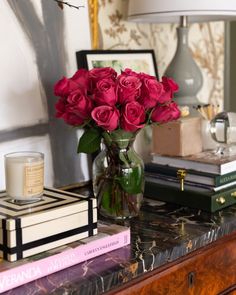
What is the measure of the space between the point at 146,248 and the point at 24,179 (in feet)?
0.89

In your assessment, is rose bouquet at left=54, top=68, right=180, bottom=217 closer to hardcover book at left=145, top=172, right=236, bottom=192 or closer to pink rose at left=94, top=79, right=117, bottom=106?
pink rose at left=94, top=79, right=117, bottom=106

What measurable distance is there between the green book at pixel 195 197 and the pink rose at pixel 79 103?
33 cm

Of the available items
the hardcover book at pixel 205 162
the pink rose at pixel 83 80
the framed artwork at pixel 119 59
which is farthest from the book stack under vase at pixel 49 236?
the framed artwork at pixel 119 59

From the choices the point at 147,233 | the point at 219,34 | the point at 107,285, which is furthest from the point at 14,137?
the point at 219,34

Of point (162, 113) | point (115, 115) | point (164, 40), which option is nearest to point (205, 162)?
point (162, 113)

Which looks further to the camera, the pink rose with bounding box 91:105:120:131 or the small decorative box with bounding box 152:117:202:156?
the small decorative box with bounding box 152:117:202:156

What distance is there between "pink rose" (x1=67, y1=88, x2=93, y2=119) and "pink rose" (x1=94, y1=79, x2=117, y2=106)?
21 mm

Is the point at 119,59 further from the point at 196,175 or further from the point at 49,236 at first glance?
the point at 49,236

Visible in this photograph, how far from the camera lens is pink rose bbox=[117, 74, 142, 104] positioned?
1.04m

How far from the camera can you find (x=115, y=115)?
40.6 inches

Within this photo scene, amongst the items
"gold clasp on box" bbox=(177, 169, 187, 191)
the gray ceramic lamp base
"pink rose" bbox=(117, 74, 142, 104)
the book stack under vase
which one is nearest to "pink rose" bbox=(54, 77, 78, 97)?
"pink rose" bbox=(117, 74, 142, 104)

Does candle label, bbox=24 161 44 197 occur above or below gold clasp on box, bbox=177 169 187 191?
above

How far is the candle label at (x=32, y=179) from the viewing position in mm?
936

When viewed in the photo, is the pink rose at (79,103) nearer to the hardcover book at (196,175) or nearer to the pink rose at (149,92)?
the pink rose at (149,92)
